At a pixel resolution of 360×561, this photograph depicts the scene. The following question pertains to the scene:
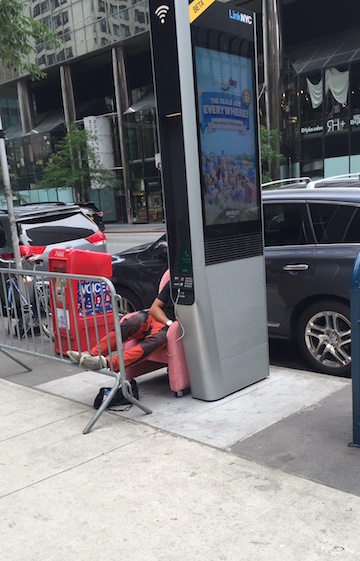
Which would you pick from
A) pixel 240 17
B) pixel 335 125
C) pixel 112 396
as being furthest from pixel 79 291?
pixel 335 125

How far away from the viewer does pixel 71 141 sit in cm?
3809

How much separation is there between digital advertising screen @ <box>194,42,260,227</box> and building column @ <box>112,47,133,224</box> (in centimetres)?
3514

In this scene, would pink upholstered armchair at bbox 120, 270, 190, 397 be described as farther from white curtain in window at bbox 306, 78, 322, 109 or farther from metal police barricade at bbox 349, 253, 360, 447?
white curtain in window at bbox 306, 78, 322, 109

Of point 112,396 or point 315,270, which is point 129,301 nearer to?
point 315,270

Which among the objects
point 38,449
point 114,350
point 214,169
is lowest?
point 38,449

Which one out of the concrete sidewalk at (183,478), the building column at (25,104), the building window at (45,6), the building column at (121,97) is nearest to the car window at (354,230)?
the concrete sidewalk at (183,478)

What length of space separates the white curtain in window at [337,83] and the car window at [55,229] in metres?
24.0

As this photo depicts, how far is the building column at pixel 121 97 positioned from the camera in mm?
37938

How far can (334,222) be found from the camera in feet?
17.7

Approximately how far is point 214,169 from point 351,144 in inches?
1059

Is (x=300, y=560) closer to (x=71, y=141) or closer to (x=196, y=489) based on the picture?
(x=196, y=489)

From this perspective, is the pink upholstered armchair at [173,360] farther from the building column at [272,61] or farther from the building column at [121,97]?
the building column at [121,97]

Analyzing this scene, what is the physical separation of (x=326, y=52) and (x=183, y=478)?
32003 millimetres

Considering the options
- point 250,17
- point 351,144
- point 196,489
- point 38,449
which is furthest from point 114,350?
point 351,144
